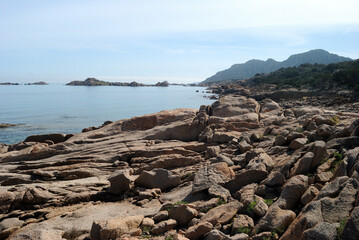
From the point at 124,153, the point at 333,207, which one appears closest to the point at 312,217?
the point at 333,207

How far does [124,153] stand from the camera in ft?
66.4

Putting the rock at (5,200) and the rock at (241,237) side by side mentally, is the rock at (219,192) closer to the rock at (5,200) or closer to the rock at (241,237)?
the rock at (241,237)

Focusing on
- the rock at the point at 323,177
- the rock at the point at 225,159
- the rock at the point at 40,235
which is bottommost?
the rock at the point at 40,235

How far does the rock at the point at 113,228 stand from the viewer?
1020cm

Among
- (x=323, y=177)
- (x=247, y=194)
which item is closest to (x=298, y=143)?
(x=323, y=177)

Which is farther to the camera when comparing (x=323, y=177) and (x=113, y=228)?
(x=323, y=177)

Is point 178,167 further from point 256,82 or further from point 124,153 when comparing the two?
point 256,82

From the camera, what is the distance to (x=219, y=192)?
12.5 metres

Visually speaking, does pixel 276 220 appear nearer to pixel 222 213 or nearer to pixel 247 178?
pixel 222 213

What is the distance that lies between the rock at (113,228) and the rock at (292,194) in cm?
542

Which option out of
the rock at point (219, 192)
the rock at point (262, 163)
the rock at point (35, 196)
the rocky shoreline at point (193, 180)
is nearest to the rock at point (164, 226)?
the rocky shoreline at point (193, 180)

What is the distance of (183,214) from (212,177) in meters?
3.33

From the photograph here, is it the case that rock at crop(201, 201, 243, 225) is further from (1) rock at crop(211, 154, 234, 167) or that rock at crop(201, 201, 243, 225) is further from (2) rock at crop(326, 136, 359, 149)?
(2) rock at crop(326, 136, 359, 149)

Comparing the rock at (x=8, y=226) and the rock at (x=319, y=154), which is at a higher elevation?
the rock at (x=319, y=154)
